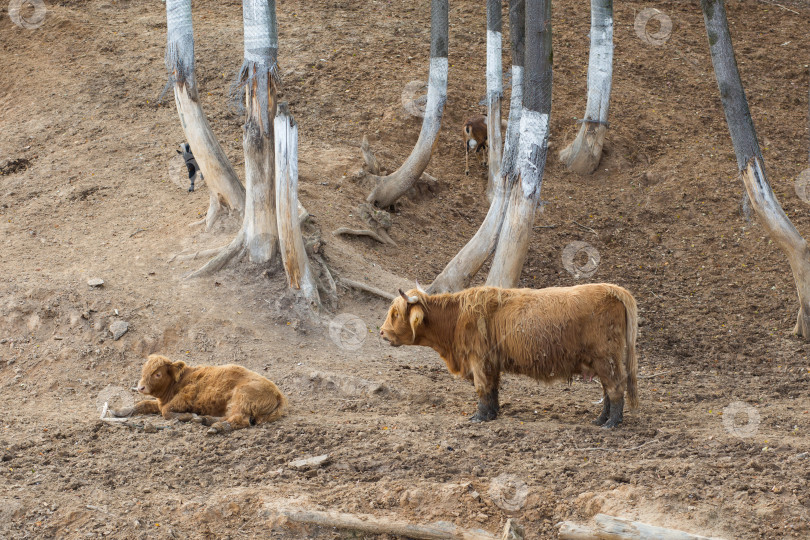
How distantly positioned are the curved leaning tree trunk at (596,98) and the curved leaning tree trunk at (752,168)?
18.7 feet

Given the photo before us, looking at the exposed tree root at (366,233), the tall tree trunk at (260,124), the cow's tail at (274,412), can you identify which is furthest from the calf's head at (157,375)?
the exposed tree root at (366,233)

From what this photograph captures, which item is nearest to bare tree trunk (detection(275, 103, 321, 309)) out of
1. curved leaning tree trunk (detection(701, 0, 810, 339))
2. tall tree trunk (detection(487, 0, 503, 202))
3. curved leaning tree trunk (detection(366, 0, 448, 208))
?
curved leaning tree trunk (detection(366, 0, 448, 208))

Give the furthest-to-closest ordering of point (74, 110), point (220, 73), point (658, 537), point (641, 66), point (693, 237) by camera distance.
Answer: point (641, 66) → point (220, 73) → point (74, 110) → point (693, 237) → point (658, 537)

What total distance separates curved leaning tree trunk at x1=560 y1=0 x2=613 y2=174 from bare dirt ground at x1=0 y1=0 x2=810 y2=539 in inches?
15.8

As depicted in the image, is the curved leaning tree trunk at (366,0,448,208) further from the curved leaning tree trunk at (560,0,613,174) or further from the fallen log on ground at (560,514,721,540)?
the fallen log on ground at (560,514,721,540)

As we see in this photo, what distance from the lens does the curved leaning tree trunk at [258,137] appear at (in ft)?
34.1

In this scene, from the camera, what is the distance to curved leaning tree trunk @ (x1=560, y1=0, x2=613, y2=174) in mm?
15672

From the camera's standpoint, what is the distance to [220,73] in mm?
17922

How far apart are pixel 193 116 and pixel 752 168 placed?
7.56 meters

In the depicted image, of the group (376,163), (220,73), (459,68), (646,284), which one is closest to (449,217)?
(376,163)

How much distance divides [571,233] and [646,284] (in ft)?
7.20

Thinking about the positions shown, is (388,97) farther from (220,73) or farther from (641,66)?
(641,66)

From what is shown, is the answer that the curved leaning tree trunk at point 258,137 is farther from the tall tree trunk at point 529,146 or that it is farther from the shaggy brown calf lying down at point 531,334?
the shaggy brown calf lying down at point 531,334

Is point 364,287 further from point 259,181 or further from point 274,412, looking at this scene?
point 274,412
